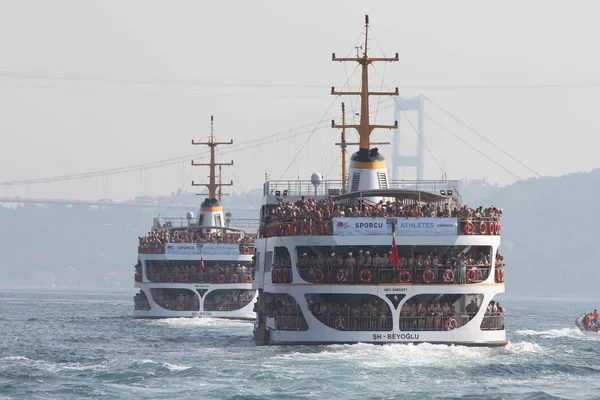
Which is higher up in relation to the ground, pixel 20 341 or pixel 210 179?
pixel 210 179

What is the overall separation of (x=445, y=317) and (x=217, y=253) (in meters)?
39.2

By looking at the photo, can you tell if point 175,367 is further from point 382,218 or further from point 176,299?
point 176,299

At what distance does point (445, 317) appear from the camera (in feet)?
180

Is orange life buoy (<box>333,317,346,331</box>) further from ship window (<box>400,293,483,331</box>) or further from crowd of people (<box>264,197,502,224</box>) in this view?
crowd of people (<box>264,197,502,224</box>)

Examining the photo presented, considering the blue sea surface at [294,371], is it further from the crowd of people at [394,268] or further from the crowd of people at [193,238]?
the crowd of people at [193,238]

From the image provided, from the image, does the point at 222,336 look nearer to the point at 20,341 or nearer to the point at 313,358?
the point at 20,341

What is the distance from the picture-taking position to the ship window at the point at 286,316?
55.9 meters

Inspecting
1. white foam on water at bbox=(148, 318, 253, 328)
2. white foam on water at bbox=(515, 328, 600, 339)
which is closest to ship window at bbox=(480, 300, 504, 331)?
white foam on water at bbox=(515, 328, 600, 339)

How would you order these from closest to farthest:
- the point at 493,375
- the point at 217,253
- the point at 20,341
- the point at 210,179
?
the point at 493,375
the point at 20,341
the point at 217,253
the point at 210,179

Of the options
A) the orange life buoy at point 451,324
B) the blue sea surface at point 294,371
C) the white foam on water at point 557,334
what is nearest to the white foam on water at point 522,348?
the blue sea surface at point 294,371

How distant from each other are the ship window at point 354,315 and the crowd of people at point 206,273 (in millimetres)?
37790

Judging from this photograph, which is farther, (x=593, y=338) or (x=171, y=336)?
(x=593, y=338)

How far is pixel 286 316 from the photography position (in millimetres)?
56406

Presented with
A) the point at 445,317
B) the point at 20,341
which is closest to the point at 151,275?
the point at 20,341
